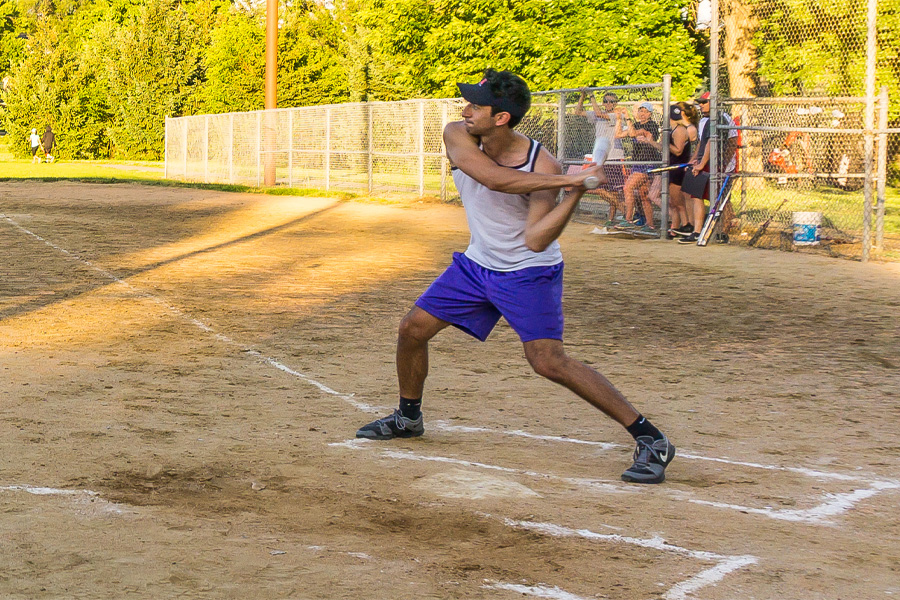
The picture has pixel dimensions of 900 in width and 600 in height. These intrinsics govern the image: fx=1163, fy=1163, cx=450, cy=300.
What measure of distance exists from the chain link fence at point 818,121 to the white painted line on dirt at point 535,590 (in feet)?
35.9

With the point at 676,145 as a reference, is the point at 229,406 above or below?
below

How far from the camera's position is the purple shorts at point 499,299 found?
5.45 m

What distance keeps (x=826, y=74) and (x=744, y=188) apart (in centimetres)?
209

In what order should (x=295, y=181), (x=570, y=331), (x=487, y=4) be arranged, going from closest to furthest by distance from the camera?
1. (x=570, y=331)
2. (x=487, y=4)
3. (x=295, y=181)

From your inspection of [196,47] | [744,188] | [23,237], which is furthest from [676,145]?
[196,47]

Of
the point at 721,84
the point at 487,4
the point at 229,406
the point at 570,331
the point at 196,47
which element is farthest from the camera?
the point at 196,47

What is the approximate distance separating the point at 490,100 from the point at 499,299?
933 millimetres

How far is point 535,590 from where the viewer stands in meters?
3.95

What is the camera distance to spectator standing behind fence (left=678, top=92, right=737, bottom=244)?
52.1 ft

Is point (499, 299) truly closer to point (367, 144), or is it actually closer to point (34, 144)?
point (367, 144)

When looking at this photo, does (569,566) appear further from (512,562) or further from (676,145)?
(676,145)

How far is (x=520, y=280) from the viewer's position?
214 inches

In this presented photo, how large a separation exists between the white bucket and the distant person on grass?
1111cm

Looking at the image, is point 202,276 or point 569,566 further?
point 202,276
